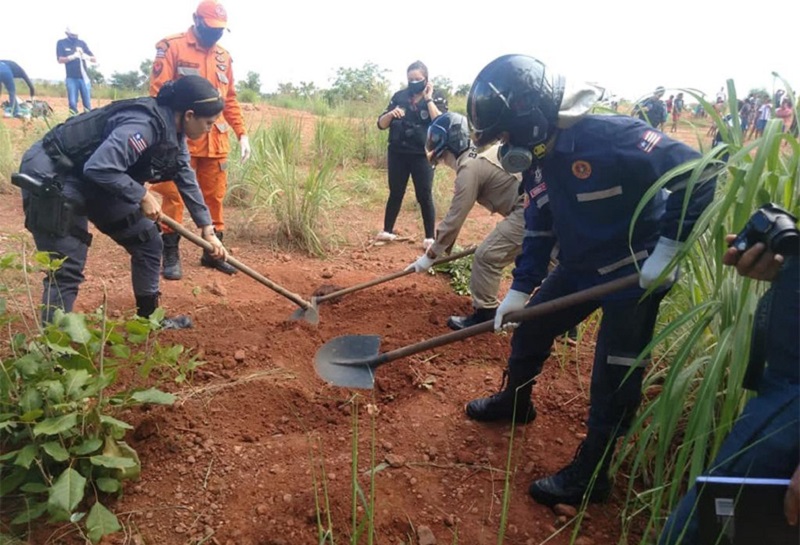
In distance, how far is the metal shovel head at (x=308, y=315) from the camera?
11.7 feet

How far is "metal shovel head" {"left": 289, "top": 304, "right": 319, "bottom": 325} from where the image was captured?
3570mm

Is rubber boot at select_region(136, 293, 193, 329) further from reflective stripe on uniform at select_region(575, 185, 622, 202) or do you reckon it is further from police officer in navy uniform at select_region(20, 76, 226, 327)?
reflective stripe on uniform at select_region(575, 185, 622, 202)

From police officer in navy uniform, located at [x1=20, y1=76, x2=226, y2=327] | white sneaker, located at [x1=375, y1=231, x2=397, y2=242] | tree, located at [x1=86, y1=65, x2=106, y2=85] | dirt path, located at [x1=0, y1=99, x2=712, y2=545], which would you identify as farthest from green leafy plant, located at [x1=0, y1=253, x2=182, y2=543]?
tree, located at [x1=86, y1=65, x2=106, y2=85]

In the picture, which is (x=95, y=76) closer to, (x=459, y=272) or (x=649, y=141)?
(x=459, y=272)

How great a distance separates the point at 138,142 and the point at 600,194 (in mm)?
2149

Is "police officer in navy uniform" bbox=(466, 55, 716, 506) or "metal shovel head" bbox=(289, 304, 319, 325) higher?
"police officer in navy uniform" bbox=(466, 55, 716, 506)

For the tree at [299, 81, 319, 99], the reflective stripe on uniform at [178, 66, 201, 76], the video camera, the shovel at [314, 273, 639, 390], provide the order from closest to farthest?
the video camera
the shovel at [314, 273, 639, 390]
the reflective stripe on uniform at [178, 66, 201, 76]
the tree at [299, 81, 319, 99]

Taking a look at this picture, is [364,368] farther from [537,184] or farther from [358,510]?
[537,184]

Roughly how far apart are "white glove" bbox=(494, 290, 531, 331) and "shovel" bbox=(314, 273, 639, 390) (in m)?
0.03

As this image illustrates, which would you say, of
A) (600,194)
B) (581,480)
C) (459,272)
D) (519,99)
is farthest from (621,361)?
(459,272)

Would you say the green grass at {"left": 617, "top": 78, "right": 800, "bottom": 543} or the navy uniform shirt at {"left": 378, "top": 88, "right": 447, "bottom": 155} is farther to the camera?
the navy uniform shirt at {"left": 378, "top": 88, "right": 447, "bottom": 155}

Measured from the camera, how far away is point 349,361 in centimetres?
286

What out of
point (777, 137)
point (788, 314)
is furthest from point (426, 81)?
point (788, 314)

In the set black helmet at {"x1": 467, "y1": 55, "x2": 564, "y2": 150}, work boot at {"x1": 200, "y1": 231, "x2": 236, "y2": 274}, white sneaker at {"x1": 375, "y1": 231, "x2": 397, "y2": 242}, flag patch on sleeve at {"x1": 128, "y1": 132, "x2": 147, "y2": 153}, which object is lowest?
work boot at {"x1": 200, "y1": 231, "x2": 236, "y2": 274}
